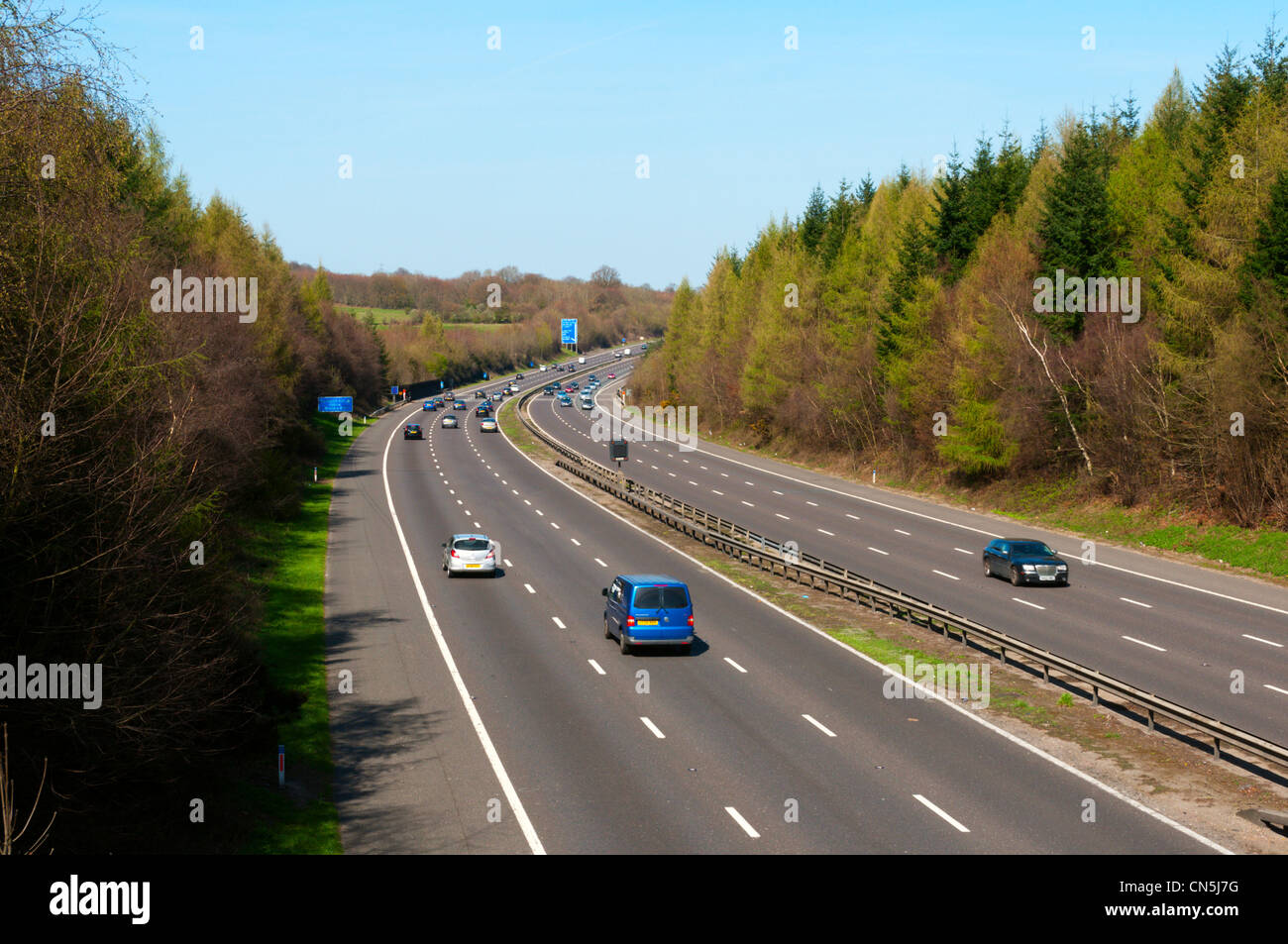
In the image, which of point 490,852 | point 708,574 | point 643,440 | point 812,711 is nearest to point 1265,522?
point 708,574

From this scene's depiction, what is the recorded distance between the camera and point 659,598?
88.1ft

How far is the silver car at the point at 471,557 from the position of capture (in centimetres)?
3741

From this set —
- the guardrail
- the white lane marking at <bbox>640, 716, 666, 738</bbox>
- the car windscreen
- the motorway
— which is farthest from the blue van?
the car windscreen

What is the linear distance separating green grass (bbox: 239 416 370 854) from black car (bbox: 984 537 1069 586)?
21223mm

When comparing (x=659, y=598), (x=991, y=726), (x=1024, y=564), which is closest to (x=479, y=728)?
(x=659, y=598)

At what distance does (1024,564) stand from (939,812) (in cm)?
2098

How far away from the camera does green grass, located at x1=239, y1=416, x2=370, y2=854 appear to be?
15.9 metres

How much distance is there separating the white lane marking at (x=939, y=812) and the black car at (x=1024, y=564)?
20.2 m

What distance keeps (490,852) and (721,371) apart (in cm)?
8707

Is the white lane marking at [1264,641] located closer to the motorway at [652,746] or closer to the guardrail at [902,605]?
the guardrail at [902,605]

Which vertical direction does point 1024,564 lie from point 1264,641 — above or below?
above

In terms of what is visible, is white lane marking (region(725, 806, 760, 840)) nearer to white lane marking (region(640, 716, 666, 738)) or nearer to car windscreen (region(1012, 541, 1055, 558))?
white lane marking (region(640, 716, 666, 738))

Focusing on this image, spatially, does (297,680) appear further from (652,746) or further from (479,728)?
(652,746)

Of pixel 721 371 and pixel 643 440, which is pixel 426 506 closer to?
pixel 643 440
